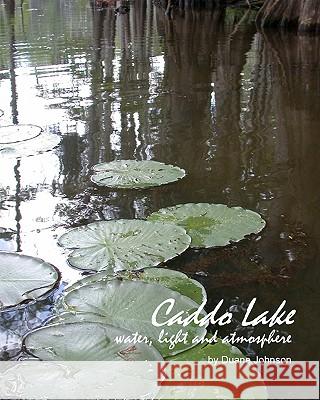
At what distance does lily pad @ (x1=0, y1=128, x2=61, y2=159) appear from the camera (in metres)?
3.87

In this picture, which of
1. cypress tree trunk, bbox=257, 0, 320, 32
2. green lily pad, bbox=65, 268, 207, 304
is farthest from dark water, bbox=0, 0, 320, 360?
cypress tree trunk, bbox=257, 0, 320, 32

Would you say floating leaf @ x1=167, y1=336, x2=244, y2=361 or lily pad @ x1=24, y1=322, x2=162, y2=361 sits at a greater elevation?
lily pad @ x1=24, y1=322, x2=162, y2=361

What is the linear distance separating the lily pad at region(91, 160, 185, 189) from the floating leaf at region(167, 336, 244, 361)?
1545 mm

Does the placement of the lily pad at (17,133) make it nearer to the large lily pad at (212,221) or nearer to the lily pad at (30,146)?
the lily pad at (30,146)

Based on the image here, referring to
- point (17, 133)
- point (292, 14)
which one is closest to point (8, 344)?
point (17, 133)

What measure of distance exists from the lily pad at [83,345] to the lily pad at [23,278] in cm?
30

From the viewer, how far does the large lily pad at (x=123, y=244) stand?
221 cm

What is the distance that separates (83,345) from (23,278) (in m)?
0.55

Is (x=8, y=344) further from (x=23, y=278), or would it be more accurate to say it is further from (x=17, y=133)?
(x=17, y=133)

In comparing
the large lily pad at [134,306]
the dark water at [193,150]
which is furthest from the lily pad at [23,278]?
the large lily pad at [134,306]

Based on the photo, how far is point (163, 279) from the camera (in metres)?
2.03

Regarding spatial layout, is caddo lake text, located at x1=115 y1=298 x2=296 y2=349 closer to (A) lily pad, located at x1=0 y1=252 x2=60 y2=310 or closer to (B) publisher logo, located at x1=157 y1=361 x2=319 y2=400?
(B) publisher logo, located at x1=157 y1=361 x2=319 y2=400

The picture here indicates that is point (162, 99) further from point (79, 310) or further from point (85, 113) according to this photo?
point (79, 310)

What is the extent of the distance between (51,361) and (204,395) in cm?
44
